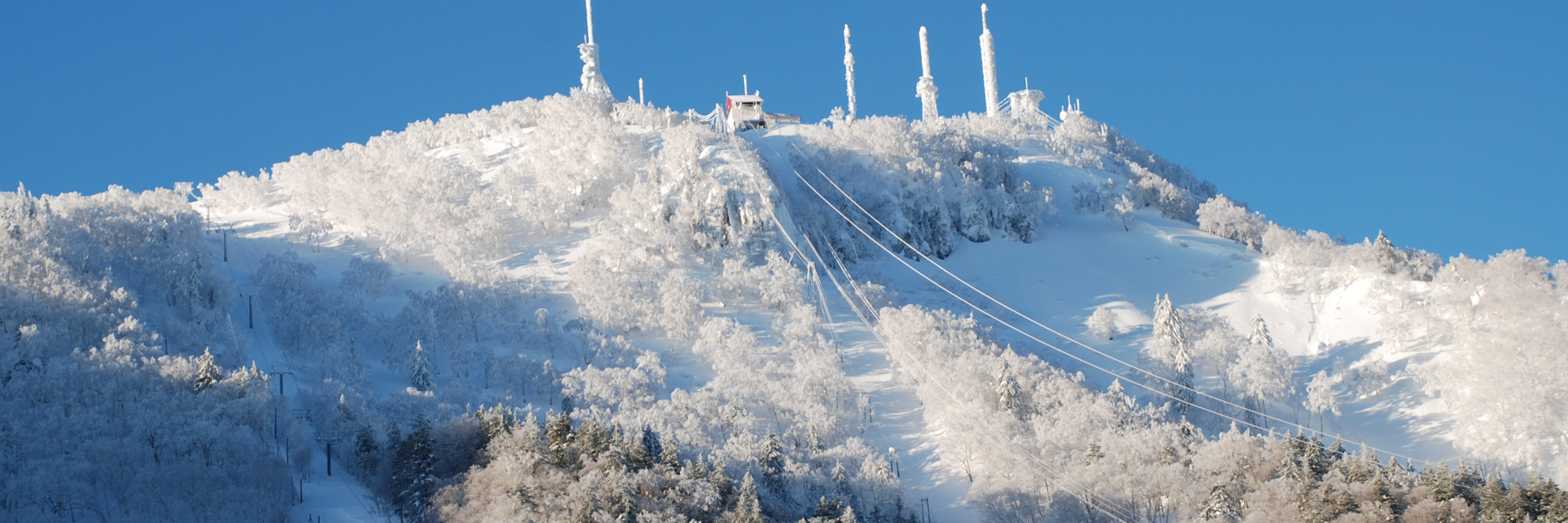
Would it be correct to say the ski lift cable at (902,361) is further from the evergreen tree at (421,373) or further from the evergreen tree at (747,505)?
the evergreen tree at (421,373)

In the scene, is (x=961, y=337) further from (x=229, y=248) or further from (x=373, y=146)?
(x=373, y=146)

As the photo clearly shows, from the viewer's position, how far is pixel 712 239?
73.4 meters

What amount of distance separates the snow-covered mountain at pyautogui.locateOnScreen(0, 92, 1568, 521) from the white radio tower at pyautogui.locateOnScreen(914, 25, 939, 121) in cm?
2543

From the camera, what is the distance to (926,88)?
120 metres

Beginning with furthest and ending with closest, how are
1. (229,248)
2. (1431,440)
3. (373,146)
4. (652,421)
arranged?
(373,146) → (229,248) → (1431,440) → (652,421)

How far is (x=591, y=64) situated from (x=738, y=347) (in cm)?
4804

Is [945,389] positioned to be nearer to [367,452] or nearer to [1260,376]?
[1260,376]

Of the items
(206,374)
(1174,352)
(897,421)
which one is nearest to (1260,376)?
(1174,352)

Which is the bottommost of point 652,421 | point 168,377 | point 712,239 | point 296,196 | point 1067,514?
point 1067,514

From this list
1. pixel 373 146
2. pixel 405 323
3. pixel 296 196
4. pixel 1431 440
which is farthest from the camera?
pixel 373 146

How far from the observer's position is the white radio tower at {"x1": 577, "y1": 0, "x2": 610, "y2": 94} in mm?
101062

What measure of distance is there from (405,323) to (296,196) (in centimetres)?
2687

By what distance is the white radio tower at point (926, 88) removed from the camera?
388ft

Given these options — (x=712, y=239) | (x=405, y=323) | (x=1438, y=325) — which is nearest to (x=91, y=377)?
(x=405, y=323)
